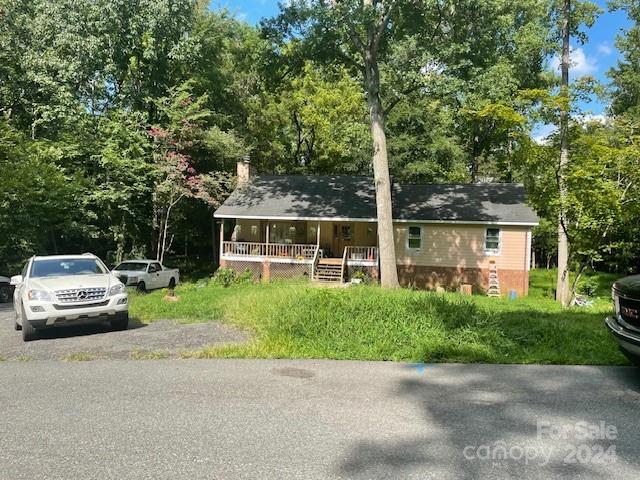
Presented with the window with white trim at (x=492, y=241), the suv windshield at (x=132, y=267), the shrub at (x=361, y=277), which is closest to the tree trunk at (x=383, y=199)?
the shrub at (x=361, y=277)

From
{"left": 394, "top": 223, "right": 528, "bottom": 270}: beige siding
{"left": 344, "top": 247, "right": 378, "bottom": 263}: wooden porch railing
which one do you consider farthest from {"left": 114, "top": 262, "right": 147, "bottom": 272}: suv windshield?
{"left": 394, "top": 223, "right": 528, "bottom": 270}: beige siding

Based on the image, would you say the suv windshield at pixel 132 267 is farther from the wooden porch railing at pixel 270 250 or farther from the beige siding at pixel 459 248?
the beige siding at pixel 459 248

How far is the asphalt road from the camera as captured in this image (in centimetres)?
384

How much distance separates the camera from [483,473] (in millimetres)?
3730

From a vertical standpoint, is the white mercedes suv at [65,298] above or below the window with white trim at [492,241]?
below

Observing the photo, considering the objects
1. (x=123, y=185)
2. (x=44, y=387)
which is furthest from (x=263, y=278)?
(x=44, y=387)

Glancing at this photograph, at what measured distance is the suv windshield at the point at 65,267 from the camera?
10.6 m

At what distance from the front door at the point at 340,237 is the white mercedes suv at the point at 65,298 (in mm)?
17647

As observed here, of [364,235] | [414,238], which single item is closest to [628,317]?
[414,238]

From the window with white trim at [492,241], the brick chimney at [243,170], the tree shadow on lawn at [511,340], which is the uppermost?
the brick chimney at [243,170]

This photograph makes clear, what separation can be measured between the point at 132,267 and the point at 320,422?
61.9ft

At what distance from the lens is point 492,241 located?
2370cm

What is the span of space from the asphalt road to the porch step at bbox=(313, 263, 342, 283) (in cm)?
1672

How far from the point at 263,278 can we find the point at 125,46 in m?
14.8
